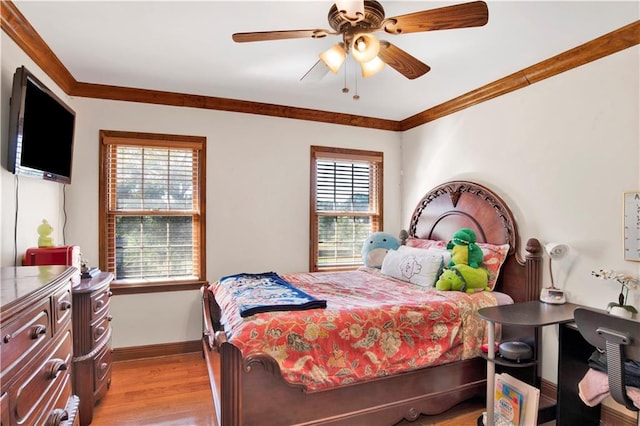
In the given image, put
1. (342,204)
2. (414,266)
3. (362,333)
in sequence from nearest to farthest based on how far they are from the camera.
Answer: (362,333) → (414,266) → (342,204)

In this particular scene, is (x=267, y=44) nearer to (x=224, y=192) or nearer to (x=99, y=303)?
(x=224, y=192)

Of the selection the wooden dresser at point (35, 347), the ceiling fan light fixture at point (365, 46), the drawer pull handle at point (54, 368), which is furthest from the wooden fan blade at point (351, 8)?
the drawer pull handle at point (54, 368)

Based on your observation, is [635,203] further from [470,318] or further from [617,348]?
[470,318]

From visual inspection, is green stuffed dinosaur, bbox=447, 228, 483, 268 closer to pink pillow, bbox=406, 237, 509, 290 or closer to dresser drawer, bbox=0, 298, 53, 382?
pink pillow, bbox=406, 237, 509, 290

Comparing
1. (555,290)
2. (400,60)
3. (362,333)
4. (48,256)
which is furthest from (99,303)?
(555,290)

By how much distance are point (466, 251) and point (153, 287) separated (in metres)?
2.89

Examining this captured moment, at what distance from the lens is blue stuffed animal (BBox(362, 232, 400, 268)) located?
3.89 m

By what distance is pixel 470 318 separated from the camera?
2520 millimetres

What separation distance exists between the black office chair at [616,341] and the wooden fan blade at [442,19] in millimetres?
1519

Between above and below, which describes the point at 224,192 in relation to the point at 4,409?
above

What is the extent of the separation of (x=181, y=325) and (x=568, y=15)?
3910 millimetres

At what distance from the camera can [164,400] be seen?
2609 mm

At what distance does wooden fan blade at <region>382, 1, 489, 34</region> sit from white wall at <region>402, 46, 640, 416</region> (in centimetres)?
134

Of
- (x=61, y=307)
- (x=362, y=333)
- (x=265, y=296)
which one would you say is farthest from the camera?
(x=265, y=296)
